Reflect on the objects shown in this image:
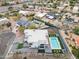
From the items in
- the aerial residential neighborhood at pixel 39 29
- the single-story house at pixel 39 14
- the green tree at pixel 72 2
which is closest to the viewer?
the aerial residential neighborhood at pixel 39 29

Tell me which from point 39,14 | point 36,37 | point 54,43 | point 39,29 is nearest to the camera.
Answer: point 54,43

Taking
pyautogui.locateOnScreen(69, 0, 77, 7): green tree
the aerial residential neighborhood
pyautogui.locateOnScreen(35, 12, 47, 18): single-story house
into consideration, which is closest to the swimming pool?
the aerial residential neighborhood

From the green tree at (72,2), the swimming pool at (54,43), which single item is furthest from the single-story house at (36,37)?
the green tree at (72,2)

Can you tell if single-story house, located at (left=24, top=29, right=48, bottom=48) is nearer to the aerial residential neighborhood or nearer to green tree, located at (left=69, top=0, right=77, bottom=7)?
the aerial residential neighborhood

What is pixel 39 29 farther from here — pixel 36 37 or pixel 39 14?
pixel 39 14

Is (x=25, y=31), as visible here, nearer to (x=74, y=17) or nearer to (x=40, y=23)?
(x=40, y=23)

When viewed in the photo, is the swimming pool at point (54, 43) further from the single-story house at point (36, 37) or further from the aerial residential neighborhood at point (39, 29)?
the single-story house at point (36, 37)

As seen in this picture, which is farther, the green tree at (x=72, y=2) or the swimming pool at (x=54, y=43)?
the green tree at (x=72, y=2)

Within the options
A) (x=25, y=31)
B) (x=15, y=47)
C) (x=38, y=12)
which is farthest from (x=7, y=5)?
(x=15, y=47)

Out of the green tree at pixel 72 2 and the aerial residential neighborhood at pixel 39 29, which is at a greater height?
the green tree at pixel 72 2

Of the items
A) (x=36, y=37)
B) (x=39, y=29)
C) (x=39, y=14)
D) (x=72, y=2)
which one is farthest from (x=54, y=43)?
(x=72, y=2)
